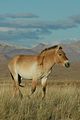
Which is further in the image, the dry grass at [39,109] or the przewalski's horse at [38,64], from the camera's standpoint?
the przewalski's horse at [38,64]

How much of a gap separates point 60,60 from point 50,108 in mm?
4535

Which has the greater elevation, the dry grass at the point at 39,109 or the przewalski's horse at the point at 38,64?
the przewalski's horse at the point at 38,64

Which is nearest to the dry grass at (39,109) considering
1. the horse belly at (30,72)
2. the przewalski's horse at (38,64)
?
the przewalski's horse at (38,64)

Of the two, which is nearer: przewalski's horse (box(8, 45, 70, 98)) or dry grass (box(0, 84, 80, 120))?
dry grass (box(0, 84, 80, 120))

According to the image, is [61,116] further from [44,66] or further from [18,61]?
[18,61]

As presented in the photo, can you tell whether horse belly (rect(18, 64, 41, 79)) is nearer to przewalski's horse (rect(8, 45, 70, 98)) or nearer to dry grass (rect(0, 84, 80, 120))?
przewalski's horse (rect(8, 45, 70, 98))

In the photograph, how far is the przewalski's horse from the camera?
47.9 feet

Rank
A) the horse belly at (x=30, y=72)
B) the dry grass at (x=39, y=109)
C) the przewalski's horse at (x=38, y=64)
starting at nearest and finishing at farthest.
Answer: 1. the dry grass at (x=39, y=109)
2. the przewalski's horse at (x=38, y=64)
3. the horse belly at (x=30, y=72)

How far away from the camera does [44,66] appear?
14734 millimetres

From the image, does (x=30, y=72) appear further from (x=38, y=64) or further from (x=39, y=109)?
(x=39, y=109)

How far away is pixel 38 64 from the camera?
14.9m

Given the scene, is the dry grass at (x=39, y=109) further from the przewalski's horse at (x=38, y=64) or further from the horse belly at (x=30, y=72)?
the horse belly at (x=30, y=72)

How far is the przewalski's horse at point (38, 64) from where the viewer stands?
14.6 metres

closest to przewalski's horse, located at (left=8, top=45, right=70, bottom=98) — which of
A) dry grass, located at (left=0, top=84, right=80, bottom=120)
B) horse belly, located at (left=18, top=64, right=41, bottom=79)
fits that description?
horse belly, located at (left=18, top=64, right=41, bottom=79)
